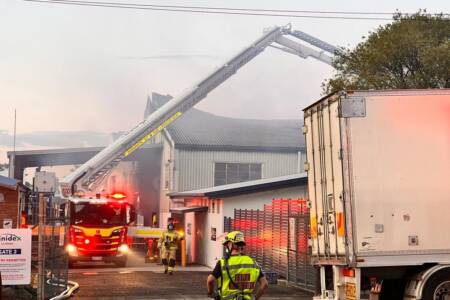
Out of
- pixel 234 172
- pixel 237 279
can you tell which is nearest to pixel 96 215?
pixel 237 279

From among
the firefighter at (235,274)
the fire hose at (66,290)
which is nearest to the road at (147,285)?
the fire hose at (66,290)

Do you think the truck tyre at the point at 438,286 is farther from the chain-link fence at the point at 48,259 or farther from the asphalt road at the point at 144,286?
the chain-link fence at the point at 48,259

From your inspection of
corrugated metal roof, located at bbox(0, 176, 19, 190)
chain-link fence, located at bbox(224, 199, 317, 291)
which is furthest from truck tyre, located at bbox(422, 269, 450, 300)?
corrugated metal roof, located at bbox(0, 176, 19, 190)

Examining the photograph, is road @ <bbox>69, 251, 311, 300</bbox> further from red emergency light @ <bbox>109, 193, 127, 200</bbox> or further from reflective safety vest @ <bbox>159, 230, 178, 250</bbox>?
red emergency light @ <bbox>109, 193, 127, 200</bbox>

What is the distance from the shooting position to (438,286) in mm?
9727

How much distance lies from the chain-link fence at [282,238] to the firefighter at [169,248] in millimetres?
2049

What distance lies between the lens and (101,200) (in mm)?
23969

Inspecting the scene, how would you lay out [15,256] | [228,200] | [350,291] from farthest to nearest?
[228,200] → [15,256] → [350,291]

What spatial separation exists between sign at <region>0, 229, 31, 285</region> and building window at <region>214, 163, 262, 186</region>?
29.4 meters

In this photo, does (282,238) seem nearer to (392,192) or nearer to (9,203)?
(392,192)

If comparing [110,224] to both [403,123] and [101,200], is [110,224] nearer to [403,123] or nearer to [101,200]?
[101,200]

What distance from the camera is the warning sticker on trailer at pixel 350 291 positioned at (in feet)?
32.2

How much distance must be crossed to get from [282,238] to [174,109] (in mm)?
16483

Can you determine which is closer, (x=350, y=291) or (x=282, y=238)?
(x=350, y=291)
